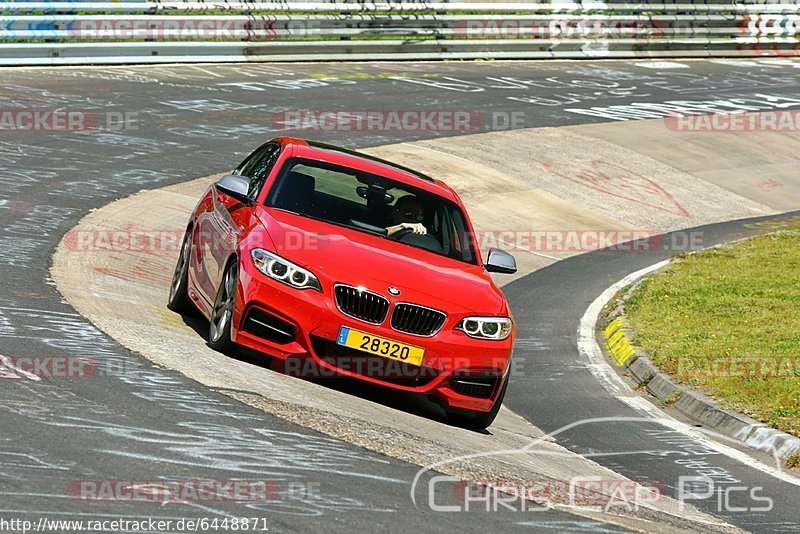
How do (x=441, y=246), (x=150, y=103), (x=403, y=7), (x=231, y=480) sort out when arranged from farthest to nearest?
1. (x=403, y=7)
2. (x=150, y=103)
3. (x=441, y=246)
4. (x=231, y=480)

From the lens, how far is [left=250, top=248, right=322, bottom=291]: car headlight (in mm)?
8828

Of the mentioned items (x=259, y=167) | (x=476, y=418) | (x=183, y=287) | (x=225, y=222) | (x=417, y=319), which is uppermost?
(x=259, y=167)

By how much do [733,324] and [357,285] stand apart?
6.25 m

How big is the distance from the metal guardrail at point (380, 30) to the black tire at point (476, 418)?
1619cm

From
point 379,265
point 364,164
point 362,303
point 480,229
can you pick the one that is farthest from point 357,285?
point 480,229

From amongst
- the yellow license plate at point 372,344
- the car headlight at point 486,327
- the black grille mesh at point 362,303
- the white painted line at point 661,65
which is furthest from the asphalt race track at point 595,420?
the white painted line at point 661,65

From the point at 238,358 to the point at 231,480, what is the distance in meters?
3.07

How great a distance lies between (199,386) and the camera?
791cm

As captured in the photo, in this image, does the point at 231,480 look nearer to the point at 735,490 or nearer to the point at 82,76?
the point at 735,490

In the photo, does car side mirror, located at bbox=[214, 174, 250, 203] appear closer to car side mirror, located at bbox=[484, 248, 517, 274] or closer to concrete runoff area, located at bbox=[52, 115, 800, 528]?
concrete runoff area, located at bbox=[52, 115, 800, 528]

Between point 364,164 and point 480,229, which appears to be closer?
point 364,164

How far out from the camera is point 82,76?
22953mm

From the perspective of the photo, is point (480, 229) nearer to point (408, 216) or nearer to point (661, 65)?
point (408, 216)

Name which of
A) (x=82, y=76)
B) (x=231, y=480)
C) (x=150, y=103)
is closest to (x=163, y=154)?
(x=150, y=103)
